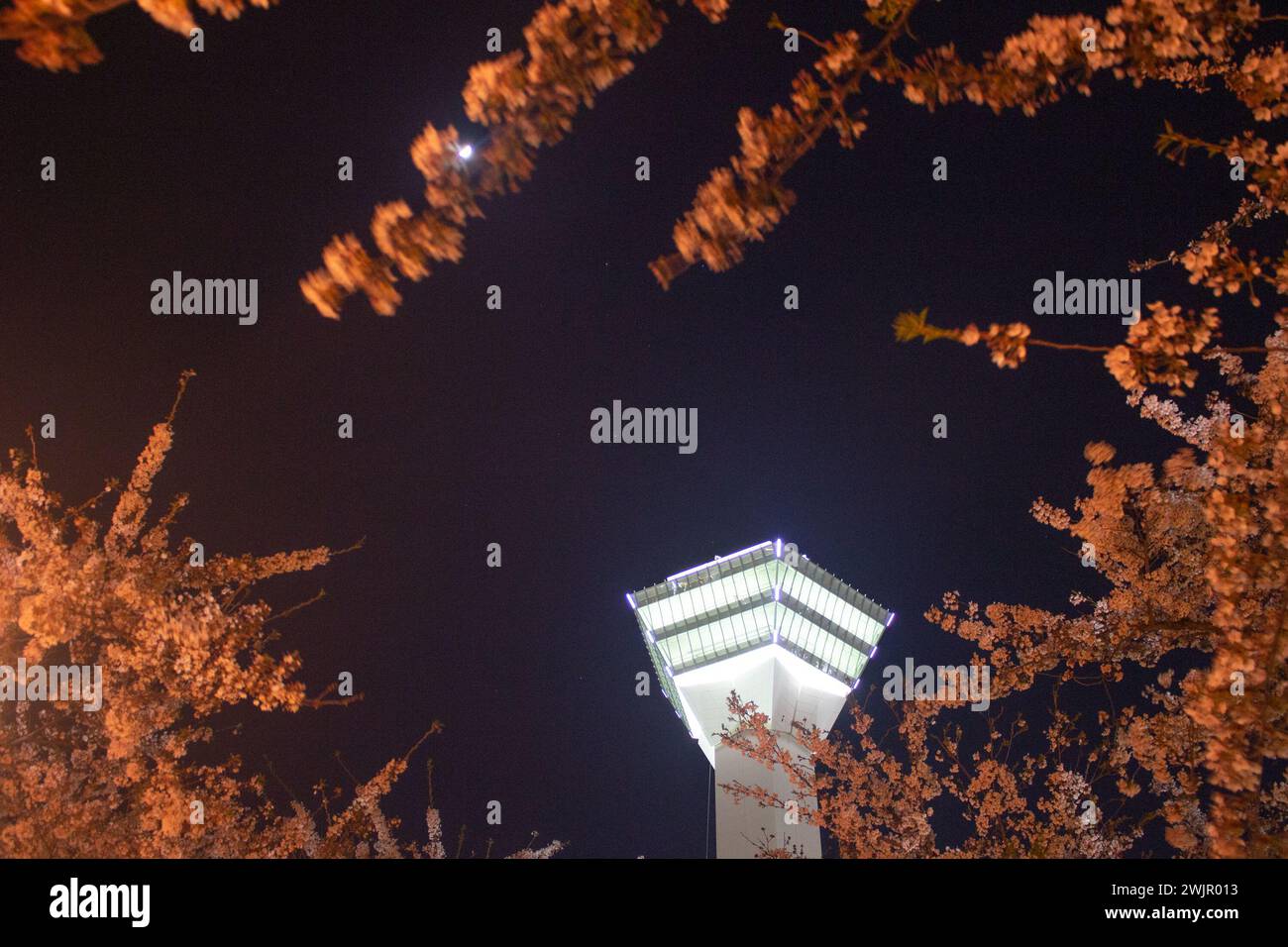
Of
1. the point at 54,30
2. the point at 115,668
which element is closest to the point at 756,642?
the point at 115,668

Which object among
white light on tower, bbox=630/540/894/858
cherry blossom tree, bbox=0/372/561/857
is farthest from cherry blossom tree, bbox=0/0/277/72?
white light on tower, bbox=630/540/894/858

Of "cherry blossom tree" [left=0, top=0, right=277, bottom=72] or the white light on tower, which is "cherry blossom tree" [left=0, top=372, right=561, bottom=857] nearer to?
"cherry blossom tree" [left=0, top=0, right=277, bottom=72]

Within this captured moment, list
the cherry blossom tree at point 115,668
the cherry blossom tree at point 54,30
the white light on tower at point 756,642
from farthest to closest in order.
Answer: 1. the white light on tower at point 756,642
2. the cherry blossom tree at point 115,668
3. the cherry blossom tree at point 54,30

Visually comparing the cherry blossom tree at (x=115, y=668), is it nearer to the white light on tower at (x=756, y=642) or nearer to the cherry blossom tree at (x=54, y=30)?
the cherry blossom tree at (x=54, y=30)

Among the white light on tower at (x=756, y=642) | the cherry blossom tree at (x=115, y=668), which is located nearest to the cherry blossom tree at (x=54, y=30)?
the cherry blossom tree at (x=115, y=668)

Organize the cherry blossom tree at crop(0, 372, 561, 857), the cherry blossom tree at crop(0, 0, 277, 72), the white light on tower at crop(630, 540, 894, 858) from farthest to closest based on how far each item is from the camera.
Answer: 1. the white light on tower at crop(630, 540, 894, 858)
2. the cherry blossom tree at crop(0, 372, 561, 857)
3. the cherry blossom tree at crop(0, 0, 277, 72)

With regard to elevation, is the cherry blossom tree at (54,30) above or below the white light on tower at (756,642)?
above

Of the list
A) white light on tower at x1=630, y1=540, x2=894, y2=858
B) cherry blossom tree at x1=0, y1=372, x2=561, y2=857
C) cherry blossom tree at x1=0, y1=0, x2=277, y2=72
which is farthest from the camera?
white light on tower at x1=630, y1=540, x2=894, y2=858

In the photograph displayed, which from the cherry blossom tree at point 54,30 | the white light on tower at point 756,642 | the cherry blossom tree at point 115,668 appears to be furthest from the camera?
the white light on tower at point 756,642
